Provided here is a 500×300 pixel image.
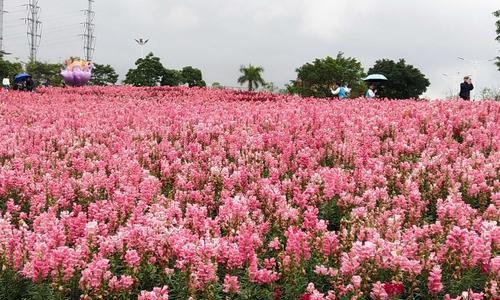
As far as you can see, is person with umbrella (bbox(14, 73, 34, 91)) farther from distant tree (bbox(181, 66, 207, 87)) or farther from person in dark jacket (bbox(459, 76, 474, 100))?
distant tree (bbox(181, 66, 207, 87))

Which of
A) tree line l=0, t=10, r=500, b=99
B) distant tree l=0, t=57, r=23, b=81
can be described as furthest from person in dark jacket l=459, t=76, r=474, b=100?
distant tree l=0, t=57, r=23, b=81

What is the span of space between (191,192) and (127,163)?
5.09 ft

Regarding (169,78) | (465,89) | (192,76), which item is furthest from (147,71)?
(465,89)

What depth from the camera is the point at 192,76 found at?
96.4 metres

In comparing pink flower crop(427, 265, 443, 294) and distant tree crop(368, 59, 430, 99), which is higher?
distant tree crop(368, 59, 430, 99)

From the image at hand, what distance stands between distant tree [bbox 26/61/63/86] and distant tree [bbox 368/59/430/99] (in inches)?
2276

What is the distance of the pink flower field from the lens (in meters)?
4.28

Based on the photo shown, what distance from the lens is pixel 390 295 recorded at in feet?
12.7

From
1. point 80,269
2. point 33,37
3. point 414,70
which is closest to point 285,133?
point 80,269

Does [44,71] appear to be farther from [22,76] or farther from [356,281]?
[356,281]

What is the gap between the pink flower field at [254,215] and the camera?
14.0 ft

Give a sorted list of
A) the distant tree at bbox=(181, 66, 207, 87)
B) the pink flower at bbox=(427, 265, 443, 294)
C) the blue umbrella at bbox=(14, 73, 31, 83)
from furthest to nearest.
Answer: the distant tree at bbox=(181, 66, 207, 87) → the blue umbrella at bbox=(14, 73, 31, 83) → the pink flower at bbox=(427, 265, 443, 294)

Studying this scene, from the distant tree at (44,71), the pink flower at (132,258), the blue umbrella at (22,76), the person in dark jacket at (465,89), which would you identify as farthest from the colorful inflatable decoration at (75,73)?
the distant tree at (44,71)

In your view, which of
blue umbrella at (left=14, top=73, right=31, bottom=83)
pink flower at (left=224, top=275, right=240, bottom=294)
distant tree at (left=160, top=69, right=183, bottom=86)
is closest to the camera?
pink flower at (left=224, top=275, right=240, bottom=294)
